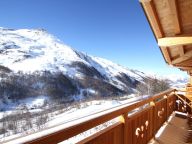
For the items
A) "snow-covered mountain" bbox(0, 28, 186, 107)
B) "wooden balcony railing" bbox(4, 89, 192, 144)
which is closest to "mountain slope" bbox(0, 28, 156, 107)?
"snow-covered mountain" bbox(0, 28, 186, 107)

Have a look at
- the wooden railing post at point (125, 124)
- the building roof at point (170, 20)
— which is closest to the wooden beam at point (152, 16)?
the building roof at point (170, 20)

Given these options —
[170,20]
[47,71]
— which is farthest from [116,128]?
[47,71]

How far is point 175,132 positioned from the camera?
712cm

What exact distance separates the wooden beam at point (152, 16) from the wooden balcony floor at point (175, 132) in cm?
237

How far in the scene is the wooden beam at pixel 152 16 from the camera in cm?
397

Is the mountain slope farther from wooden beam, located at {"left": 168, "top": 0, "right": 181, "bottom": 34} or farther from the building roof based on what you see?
wooden beam, located at {"left": 168, "top": 0, "right": 181, "bottom": 34}

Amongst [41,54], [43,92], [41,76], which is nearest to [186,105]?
[43,92]

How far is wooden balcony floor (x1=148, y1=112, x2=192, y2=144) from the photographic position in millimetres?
6102

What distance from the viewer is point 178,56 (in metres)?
9.02

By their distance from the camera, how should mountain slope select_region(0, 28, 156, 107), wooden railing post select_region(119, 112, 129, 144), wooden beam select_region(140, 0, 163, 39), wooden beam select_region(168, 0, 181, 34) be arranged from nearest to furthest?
wooden railing post select_region(119, 112, 129, 144) → wooden beam select_region(140, 0, 163, 39) → wooden beam select_region(168, 0, 181, 34) → mountain slope select_region(0, 28, 156, 107)

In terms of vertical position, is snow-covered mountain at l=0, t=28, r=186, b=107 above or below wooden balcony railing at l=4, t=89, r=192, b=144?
above

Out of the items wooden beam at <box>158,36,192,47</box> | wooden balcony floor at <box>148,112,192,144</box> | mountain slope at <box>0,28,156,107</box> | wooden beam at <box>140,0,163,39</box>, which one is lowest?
wooden balcony floor at <box>148,112,192,144</box>

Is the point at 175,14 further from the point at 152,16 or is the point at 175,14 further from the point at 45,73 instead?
the point at 45,73

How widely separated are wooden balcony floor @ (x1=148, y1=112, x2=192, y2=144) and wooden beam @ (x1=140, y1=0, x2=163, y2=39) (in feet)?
7.78
